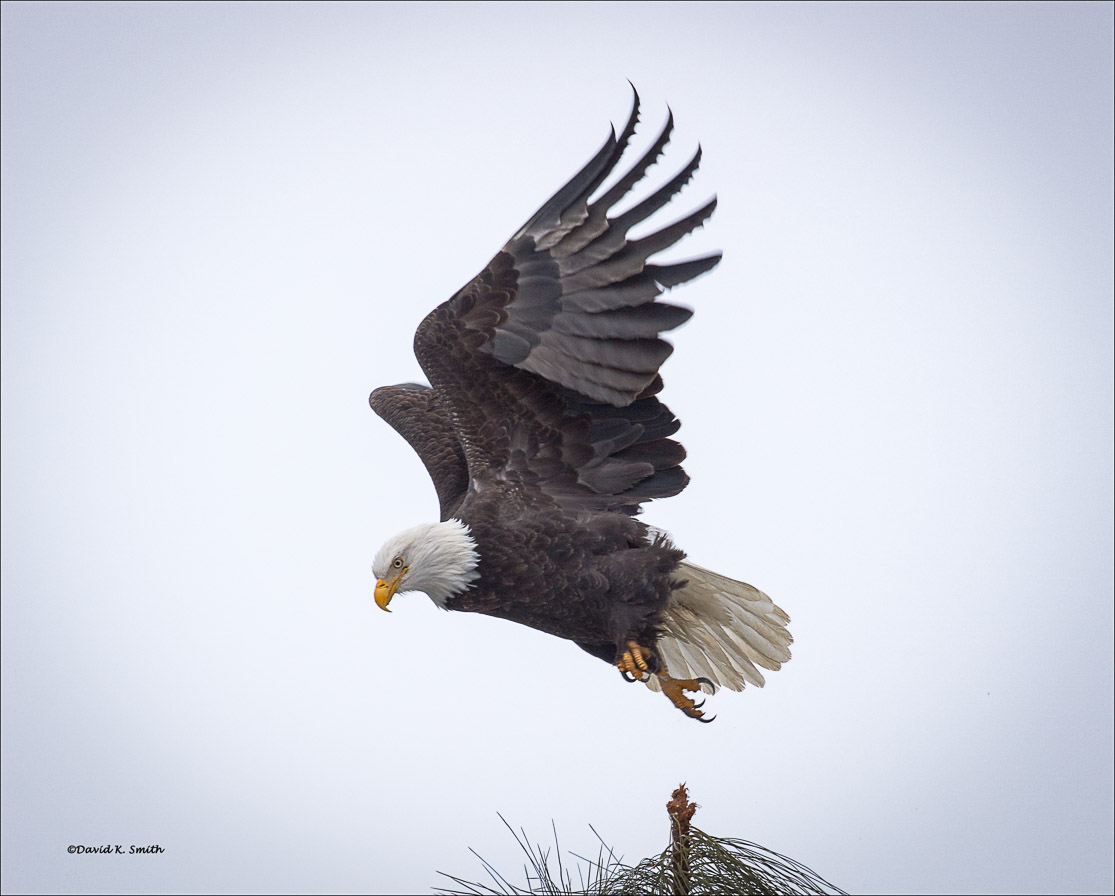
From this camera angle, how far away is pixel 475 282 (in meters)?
4.09

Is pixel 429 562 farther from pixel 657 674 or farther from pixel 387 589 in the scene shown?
pixel 657 674

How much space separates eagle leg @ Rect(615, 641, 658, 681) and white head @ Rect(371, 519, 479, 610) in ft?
2.00

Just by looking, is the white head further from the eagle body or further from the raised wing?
the raised wing

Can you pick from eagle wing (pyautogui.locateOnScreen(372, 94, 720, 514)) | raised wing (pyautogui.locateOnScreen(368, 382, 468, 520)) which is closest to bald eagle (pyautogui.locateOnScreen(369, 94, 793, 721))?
eagle wing (pyautogui.locateOnScreen(372, 94, 720, 514))

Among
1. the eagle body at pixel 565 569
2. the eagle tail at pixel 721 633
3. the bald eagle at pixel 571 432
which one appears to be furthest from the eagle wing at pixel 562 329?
the eagle tail at pixel 721 633

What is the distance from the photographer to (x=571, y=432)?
4359 millimetres

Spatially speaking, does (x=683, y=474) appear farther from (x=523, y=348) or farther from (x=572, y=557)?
(x=523, y=348)

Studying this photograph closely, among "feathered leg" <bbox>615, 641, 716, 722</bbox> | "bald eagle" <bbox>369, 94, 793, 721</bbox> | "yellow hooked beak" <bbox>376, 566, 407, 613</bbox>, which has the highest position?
"bald eagle" <bbox>369, 94, 793, 721</bbox>

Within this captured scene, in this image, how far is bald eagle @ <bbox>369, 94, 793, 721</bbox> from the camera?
13.2 feet

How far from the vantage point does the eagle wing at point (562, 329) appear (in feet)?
13.1

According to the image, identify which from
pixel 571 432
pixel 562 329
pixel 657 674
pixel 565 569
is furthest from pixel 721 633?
pixel 562 329

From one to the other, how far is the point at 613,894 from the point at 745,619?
6.65ft

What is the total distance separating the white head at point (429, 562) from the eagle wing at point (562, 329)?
0.25 meters

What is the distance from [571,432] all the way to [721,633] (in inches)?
44.4
